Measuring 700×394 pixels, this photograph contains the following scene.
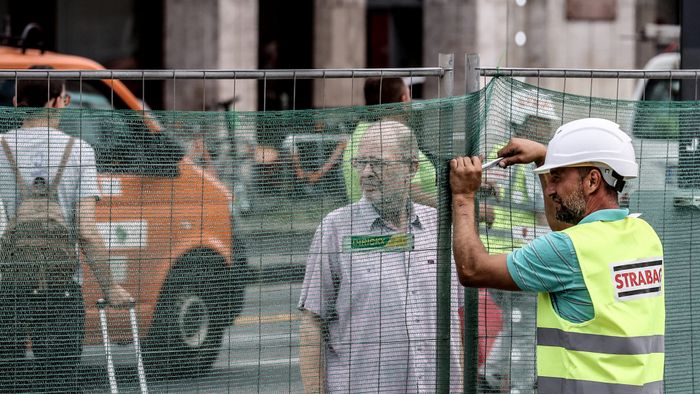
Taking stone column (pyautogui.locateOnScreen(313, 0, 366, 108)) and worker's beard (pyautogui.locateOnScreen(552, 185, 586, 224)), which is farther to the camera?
stone column (pyautogui.locateOnScreen(313, 0, 366, 108))

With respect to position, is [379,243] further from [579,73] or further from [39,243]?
[39,243]

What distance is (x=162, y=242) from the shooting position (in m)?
4.46

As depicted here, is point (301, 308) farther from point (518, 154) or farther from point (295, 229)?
point (518, 154)

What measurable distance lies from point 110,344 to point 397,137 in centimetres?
128

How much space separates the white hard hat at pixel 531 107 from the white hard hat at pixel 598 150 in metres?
0.75

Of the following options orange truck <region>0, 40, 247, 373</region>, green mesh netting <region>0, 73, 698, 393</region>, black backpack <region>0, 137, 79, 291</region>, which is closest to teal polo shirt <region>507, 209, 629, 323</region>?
green mesh netting <region>0, 73, 698, 393</region>

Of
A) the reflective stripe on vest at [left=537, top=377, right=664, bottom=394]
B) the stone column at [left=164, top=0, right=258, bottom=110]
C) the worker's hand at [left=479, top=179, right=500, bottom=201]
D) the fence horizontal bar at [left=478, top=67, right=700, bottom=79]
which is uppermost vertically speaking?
the stone column at [left=164, top=0, right=258, bottom=110]

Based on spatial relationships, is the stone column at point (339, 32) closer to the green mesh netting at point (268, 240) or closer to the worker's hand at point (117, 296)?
the green mesh netting at point (268, 240)

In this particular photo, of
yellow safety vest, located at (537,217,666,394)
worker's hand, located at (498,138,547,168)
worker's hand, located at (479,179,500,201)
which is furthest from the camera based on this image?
worker's hand, located at (479,179,500,201)

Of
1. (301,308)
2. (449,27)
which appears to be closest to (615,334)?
(301,308)

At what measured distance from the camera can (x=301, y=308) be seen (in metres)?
4.61

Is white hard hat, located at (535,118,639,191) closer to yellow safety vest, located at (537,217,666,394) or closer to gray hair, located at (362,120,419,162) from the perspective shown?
yellow safety vest, located at (537,217,666,394)

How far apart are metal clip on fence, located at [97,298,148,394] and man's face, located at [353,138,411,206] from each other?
3.11 feet

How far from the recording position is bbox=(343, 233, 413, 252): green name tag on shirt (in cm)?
462
